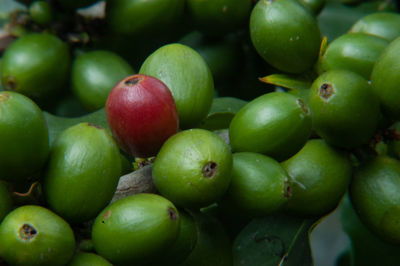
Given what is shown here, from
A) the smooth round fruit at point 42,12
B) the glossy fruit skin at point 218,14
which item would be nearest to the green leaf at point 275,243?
the glossy fruit skin at point 218,14

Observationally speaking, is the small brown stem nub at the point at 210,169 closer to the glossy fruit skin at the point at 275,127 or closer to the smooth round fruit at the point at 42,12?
the glossy fruit skin at the point at 275,127

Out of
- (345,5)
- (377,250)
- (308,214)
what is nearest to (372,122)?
(308,214)

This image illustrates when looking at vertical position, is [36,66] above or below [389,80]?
below

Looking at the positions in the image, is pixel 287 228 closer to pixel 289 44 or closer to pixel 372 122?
pixel 372 122

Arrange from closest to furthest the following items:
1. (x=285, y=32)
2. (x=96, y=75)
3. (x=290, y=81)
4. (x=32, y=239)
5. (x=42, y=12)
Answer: (x=32, y=239), (x=285, y=32), (x=290, y=81), (x=96, y=75), (x=42, y=12)

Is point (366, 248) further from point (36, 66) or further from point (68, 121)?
point (36, 66)

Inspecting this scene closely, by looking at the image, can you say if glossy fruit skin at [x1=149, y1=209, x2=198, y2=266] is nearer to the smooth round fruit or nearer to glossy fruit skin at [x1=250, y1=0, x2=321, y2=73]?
glossy fruit skin at [x1=250, y1=0, x2=321, y2=73]

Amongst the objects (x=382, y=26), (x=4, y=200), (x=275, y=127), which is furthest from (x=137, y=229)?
(x=382, y=26)
